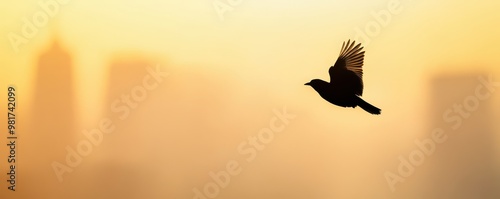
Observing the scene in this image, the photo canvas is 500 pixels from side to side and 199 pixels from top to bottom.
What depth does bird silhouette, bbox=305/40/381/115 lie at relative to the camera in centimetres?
174

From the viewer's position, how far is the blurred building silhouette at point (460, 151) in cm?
175

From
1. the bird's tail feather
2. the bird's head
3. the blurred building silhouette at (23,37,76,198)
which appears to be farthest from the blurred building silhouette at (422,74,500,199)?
the blurred building silhouette at (23,37,76,198)

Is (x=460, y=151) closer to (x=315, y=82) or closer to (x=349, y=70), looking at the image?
(x=349, y=70)

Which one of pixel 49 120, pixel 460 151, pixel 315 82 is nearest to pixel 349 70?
pixel 315 82

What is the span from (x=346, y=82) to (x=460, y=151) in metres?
0.58

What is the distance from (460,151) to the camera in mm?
1758

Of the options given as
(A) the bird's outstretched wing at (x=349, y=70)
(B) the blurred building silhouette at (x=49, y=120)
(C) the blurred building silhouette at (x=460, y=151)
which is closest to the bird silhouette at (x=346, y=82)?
(A) the bird's outstretched wing at (x=349, y=70)

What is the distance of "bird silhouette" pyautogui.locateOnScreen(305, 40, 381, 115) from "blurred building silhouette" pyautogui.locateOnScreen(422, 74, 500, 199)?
300mm

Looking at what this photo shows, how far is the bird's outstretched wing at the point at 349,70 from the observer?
1736 millimetres

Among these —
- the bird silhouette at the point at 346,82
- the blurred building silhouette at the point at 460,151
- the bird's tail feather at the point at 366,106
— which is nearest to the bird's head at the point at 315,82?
the bird silhouette at the point at 346,82

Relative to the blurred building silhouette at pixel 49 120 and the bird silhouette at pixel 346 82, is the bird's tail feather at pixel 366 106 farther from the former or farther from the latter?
the blurred building silhouette at pixel 49 120

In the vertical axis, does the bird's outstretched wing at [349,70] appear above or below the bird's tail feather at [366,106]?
above

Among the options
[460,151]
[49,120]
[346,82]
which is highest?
[346,82]

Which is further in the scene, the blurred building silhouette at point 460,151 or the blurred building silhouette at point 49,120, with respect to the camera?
the blurred building silhouette at point 460,151
